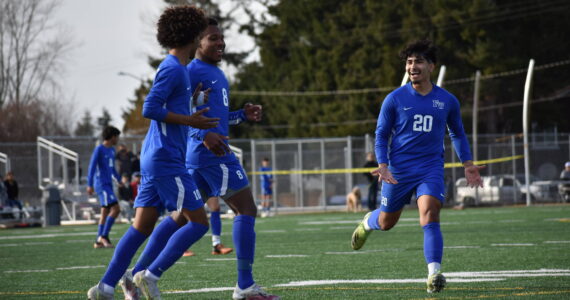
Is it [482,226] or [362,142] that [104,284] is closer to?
[482,226]

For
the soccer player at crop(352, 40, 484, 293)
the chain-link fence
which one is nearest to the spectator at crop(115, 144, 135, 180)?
the chain-link fence

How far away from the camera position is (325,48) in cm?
5503

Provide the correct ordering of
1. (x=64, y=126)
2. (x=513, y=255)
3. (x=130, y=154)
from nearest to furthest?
(x=513, y=255), (x=130, y=154), (x=64, y=126)

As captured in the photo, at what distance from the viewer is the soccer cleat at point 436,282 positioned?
7.13m

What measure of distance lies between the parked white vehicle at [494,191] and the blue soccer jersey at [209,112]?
90.6 ft

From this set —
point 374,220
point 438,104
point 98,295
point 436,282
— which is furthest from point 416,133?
point 98,295

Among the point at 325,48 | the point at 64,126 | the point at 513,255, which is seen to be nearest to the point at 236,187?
the point at 513,255

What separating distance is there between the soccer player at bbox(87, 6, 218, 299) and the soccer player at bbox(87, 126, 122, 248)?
30.5 ft

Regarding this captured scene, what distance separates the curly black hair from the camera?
268 inches

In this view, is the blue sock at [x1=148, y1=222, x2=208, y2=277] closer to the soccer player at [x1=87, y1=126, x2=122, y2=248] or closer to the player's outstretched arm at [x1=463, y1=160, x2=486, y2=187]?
the player's outstretched arm at [x1=463, y1=160, x2=486, y2=187]

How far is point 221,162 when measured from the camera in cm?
745

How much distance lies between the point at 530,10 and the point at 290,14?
15.4 m

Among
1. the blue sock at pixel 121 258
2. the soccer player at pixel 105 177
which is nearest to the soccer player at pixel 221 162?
the blue sock at pixel 121 258

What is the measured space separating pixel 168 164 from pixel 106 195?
33.1ft
